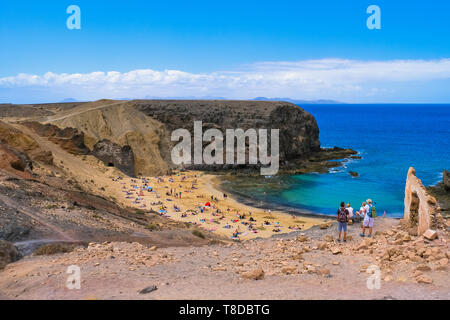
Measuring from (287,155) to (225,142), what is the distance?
9934mm

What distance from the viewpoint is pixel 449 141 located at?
79.4m

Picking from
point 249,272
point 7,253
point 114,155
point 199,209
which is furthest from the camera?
point 114,155

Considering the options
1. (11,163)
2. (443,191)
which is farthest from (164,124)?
(443,191)

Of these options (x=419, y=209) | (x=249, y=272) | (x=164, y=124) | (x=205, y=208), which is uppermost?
(x=164, y=124)

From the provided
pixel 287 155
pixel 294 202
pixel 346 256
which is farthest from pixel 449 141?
pixel 346 256

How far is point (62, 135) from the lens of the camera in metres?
38.2

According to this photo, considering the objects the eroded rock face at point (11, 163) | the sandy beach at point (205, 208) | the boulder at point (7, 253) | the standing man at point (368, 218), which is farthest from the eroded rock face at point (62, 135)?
the standing man at point (368, 218)

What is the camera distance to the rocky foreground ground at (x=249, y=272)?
25.5 feet

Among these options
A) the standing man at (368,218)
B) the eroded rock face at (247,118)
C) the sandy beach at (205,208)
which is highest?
the eroded rock face at (247,118)

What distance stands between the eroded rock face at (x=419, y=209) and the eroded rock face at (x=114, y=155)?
113ft

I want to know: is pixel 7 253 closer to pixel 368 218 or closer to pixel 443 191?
pixel 368 218

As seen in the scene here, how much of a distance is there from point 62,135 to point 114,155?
246 inches

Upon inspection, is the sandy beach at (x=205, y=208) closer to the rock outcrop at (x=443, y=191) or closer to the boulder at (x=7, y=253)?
the rock outcrop at (x=443, y=191)
